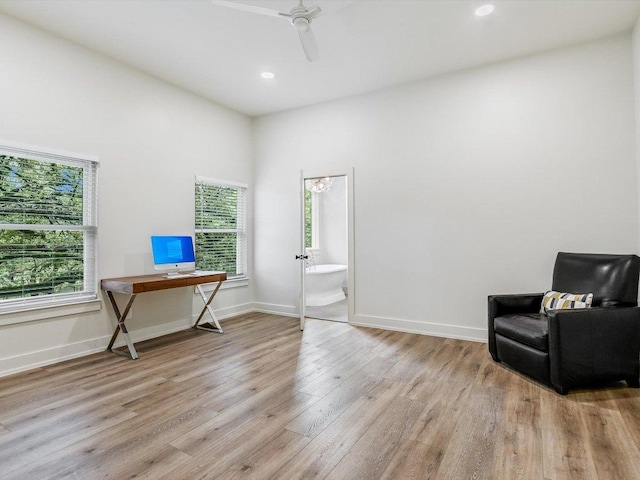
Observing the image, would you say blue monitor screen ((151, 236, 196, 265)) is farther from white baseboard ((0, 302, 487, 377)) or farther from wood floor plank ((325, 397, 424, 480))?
wood floor plank ((325, 397, 424, 480))

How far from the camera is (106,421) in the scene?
2.27m

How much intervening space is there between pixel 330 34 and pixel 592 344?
339cm

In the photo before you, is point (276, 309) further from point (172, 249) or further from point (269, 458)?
point (269, 458)

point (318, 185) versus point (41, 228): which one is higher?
point (318, 185)

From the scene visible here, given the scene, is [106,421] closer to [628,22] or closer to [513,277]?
[513,277]

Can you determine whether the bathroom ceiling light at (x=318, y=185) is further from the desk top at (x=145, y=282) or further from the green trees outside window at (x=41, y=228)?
the green trees outside window at (x=41, y=228)

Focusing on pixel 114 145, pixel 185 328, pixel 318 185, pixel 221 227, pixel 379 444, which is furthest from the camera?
pixel 318 185

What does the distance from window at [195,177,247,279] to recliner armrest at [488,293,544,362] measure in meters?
3.54

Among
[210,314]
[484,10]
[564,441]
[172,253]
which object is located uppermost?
[484,10]

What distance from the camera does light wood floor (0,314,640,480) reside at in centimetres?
181

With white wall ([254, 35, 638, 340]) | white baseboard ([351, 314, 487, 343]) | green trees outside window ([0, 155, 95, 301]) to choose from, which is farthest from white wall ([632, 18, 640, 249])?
green trees outside window ([0, 155, 95, 301])

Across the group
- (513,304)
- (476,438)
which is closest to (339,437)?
(476,438)

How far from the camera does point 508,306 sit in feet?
10.9

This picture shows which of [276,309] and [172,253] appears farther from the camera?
[276,309]
